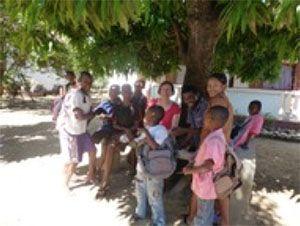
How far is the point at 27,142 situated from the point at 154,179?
23.3 feet

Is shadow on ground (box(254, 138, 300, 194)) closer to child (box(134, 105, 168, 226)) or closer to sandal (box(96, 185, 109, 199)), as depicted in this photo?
sandal (box(96, 185, 109, 199))

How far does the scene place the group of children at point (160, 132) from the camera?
5.23 metres

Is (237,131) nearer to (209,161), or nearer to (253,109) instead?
(253,109)

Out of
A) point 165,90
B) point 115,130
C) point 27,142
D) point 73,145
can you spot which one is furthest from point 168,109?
point 27,142

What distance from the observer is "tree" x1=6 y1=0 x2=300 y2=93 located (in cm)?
529

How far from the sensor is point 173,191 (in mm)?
7191

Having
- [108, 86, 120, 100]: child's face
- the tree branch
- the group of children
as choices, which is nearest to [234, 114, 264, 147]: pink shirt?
the group of children

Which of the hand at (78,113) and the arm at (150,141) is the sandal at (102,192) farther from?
the arm at (150,141)

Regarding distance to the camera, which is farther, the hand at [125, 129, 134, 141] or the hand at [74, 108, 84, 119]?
the hand at [74, 108, 84, 119]

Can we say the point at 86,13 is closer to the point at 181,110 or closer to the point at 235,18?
the point at 235,18

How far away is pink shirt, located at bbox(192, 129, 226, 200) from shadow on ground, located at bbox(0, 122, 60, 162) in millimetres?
5546

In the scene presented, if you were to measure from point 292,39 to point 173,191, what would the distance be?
2879 mm

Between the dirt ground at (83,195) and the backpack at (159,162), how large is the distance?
826 millimetres

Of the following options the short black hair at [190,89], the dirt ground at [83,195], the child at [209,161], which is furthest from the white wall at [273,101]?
the child at [209,161]
